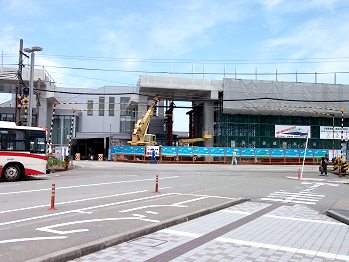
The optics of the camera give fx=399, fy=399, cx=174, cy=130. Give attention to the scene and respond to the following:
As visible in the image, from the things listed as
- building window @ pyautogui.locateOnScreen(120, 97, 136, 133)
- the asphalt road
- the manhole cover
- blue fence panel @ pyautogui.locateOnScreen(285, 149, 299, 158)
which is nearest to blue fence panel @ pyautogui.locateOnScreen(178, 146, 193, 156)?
blue fence panel @ pyautogui.locateOnScreen(285, 149, 299, 158)

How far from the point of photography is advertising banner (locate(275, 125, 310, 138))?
5900 centimetres

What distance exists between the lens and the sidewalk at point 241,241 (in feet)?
20.9

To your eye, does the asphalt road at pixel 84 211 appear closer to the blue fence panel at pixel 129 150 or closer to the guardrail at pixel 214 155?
the guardrail at pixel 214 155

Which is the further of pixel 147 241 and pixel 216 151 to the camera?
pixel 216 151

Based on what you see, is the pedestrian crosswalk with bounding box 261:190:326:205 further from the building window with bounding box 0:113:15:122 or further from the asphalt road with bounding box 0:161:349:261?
the building window with bounding box 0:113:15:122

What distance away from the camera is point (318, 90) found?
186ft

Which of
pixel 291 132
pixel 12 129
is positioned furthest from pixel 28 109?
pixel 291 132

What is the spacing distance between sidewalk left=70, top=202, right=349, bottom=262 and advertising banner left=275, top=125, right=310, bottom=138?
163ft

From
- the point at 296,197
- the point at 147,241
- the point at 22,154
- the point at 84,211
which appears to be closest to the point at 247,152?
the point at 22,154

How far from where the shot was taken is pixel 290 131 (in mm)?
59031

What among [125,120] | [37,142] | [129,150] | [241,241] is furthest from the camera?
[125,120]

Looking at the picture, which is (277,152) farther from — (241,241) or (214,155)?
(241,241)

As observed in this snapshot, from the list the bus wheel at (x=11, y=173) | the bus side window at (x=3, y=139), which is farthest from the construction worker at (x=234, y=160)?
the bus side window at (x=3, y=139)

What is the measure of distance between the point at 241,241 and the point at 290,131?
54.0 meters
